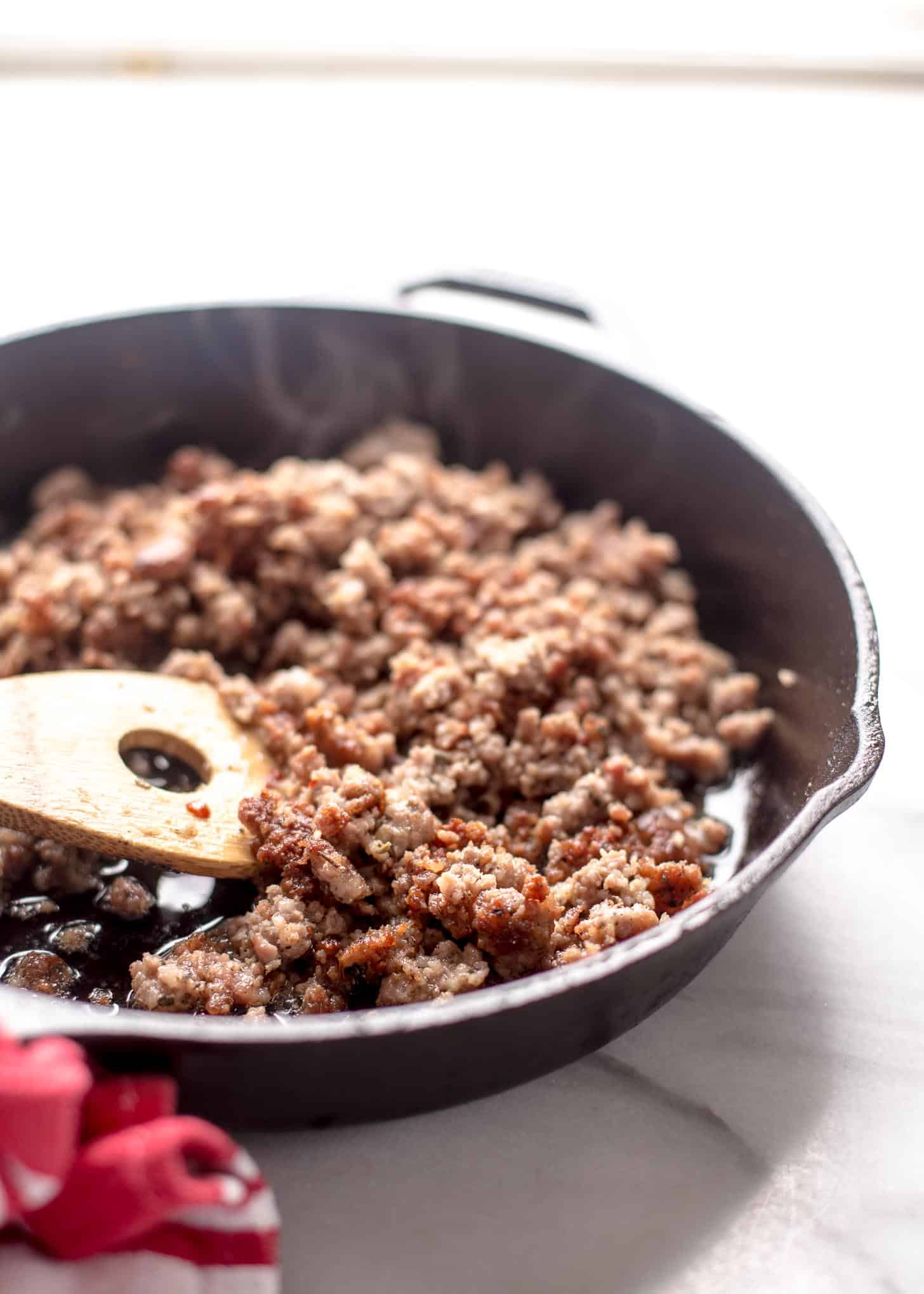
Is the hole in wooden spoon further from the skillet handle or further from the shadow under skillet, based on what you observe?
the skillet handle

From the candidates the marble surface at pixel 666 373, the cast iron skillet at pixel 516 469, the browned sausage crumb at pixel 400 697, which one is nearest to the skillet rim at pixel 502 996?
the cast iron skillet at pixel 516 469

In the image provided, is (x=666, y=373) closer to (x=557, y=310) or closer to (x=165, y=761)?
(x=557, y=310)

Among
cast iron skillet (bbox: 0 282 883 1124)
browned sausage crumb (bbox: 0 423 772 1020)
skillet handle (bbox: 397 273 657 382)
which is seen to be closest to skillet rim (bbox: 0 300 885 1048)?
cast iron skillet (bbox: 0 282 883 1124)

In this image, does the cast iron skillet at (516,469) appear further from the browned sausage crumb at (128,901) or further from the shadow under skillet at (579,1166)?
the browned sausage crumb at (128,901)

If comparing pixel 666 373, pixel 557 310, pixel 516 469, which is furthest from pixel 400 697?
pixel 666 373

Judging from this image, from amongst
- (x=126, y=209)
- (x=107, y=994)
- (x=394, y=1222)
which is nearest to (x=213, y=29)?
(x=126, y=209)

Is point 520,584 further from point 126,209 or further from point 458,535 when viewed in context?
point 126,209

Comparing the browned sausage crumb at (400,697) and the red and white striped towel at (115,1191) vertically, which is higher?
the browned sausage crumb at (400,697)
